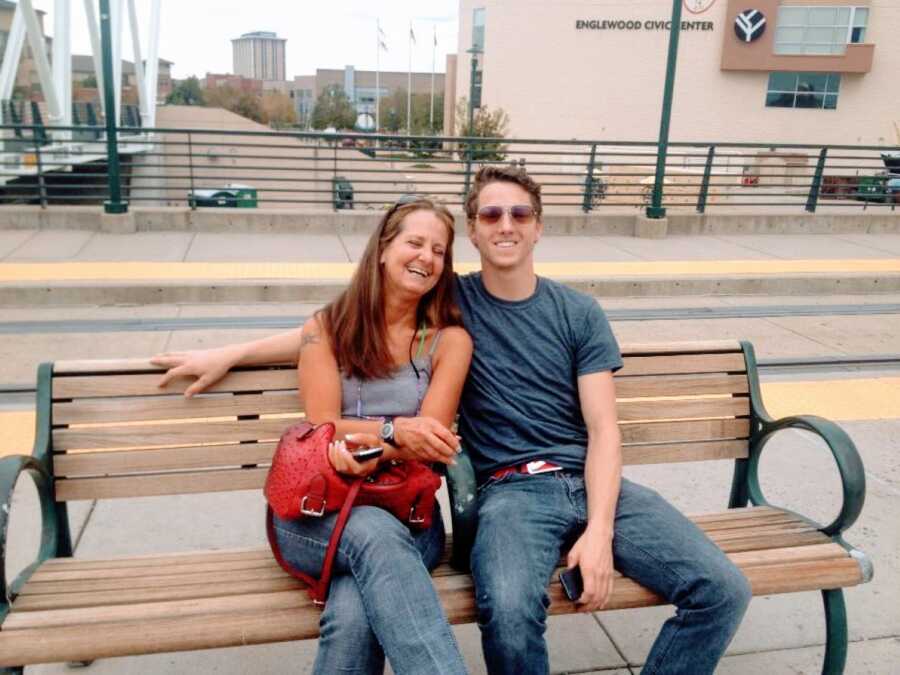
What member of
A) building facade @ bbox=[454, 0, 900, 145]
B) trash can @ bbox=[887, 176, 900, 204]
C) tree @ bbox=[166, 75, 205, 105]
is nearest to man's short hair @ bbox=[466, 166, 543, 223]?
trash can @ bbox=[887, 176, 900, 204]

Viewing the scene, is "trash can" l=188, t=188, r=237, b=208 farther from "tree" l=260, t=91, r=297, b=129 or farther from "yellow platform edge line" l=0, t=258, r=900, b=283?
"tree" l=260, t=91, r=297, b=129

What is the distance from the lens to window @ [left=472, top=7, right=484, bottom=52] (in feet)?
182

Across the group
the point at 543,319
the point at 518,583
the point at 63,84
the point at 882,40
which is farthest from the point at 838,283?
the point at 882,40

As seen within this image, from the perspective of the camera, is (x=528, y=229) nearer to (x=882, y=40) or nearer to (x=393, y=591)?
(x=393, y=591)

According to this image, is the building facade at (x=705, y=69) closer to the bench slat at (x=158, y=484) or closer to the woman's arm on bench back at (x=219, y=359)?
the woman's arm on bench back at (x=219, y=359)

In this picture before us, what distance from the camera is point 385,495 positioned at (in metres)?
2.29

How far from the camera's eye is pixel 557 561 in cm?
242

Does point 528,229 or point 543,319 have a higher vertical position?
point 528,229

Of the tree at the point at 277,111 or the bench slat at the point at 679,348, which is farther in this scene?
the tree at the point at 277,111

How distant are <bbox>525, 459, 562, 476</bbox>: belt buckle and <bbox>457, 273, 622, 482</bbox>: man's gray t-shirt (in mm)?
16

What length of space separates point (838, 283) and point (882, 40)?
48.3 meters

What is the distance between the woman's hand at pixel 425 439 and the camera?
2.27m

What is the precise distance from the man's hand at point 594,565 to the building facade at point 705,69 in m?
49.7

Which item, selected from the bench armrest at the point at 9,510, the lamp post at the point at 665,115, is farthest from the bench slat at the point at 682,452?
the lamp post at the point at 665,115
